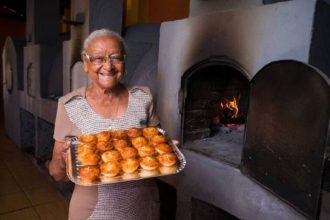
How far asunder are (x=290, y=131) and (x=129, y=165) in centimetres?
108

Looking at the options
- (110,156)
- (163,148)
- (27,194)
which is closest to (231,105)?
(163,148)

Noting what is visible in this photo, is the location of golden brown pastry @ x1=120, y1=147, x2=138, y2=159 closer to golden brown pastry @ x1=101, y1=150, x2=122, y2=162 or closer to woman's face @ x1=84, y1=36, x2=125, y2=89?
golden brown pastry @ x1=101, y1=150, x2=122, y2=162

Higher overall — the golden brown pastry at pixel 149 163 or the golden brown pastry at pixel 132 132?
the golden brown pastry at pixel 132 132

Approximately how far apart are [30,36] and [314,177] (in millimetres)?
6414

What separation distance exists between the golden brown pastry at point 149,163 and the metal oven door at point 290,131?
85cm

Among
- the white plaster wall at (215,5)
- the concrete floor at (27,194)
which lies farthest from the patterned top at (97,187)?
the concrete floor at (27,194)

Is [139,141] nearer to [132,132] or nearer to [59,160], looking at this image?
[132,132]

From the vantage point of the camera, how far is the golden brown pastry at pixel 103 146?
1.93 meters

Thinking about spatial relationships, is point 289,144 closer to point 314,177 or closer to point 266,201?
point 314,177

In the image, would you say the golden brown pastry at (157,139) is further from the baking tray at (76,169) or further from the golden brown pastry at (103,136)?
the golden brown pastry at (103,136)

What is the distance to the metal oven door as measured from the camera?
172 centimetres

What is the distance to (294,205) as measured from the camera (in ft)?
6.38

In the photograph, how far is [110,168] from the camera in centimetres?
188

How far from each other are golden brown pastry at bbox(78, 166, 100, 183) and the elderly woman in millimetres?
135
